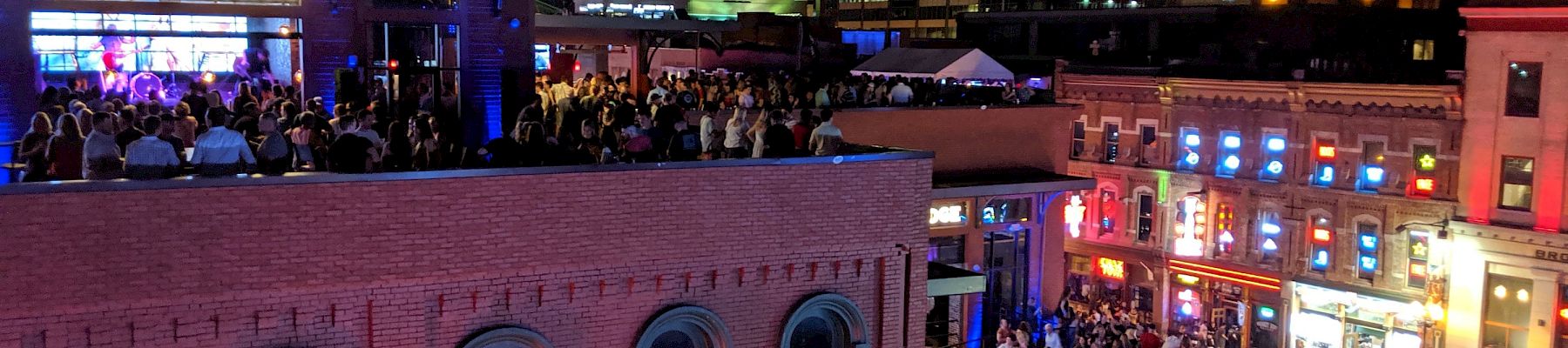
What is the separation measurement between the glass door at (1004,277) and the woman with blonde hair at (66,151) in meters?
18.4

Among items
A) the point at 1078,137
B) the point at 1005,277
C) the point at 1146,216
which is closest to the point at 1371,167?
the point at 1146,216

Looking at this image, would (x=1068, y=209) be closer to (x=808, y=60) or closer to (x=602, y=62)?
(x=808, y=60)

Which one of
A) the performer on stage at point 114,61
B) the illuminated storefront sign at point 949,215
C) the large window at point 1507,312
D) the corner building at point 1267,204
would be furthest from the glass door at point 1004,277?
the performer on stage at point 114,61

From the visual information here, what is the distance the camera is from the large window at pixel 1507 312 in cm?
3456

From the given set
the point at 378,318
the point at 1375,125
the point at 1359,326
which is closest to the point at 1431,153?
the point at 1375,125

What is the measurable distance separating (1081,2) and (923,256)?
4651cm

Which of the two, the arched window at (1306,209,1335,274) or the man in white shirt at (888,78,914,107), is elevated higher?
the man in white shirt at (888,78,914,107)

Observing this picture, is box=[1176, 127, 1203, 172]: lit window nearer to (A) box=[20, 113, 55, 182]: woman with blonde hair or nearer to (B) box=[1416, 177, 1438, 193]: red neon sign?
(B) box=[1416, 177, 1438, 193]: red neon sign

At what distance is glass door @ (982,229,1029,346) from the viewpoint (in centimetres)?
2866

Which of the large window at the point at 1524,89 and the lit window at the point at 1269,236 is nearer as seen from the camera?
the large window at the point at 1524,89

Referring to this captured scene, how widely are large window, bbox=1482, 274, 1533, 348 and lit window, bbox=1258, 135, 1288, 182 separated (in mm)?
6731

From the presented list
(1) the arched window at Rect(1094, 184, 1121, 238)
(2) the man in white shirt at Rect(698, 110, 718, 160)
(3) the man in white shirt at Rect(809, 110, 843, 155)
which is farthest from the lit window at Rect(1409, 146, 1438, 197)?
(2) the man in white shirt at Rect(698, 110, 718, 160)

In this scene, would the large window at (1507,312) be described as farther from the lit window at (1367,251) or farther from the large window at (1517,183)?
the lit window at (1367,251)

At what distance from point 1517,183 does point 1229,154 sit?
8.40 meters
